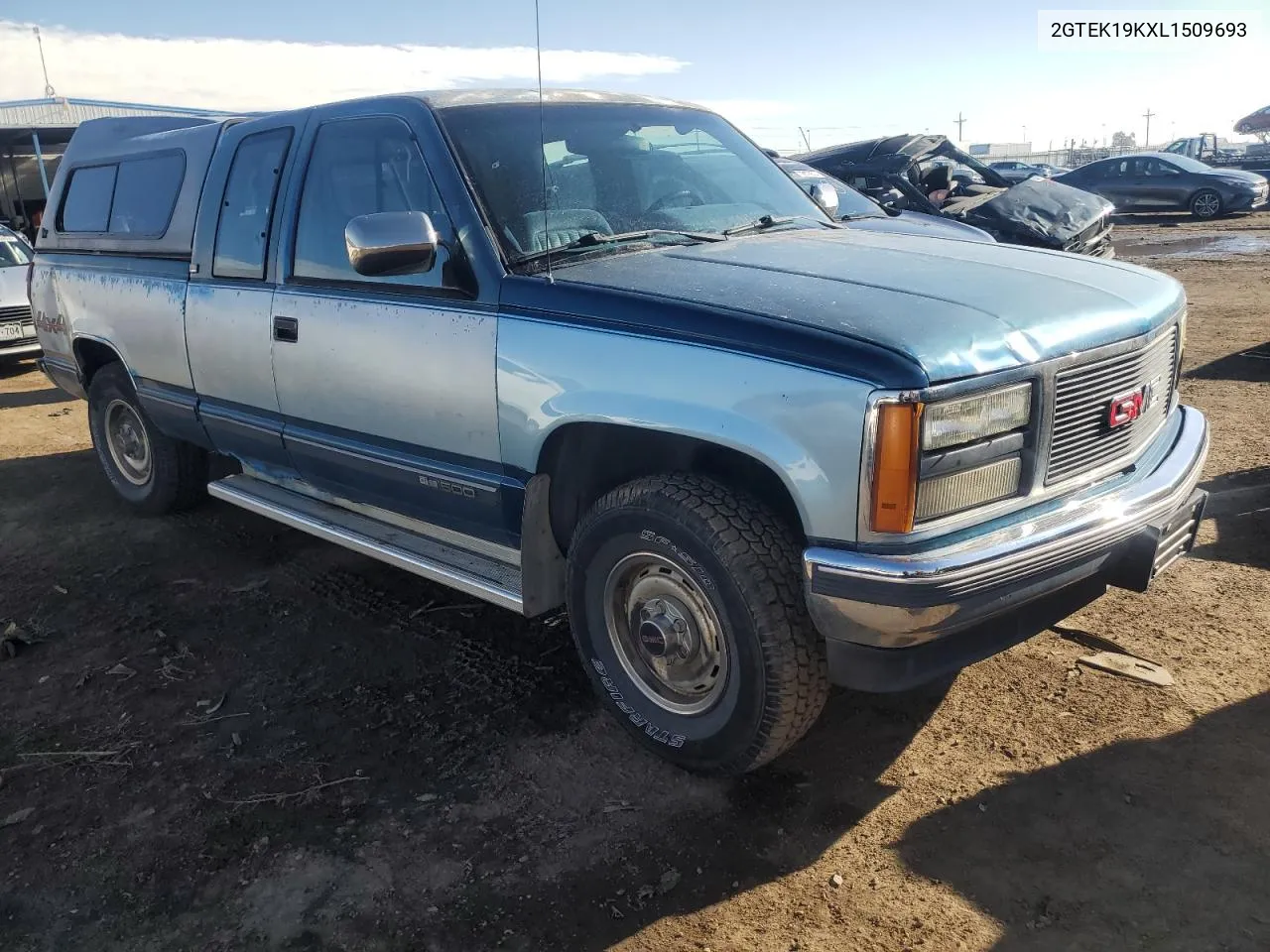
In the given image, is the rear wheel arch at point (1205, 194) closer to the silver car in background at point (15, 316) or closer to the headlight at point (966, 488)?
the silver car in background at point (15, 316)

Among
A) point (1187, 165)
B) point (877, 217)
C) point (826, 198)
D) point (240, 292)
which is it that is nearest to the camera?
point (240, 292)

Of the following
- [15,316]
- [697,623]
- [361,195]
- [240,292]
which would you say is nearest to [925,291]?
[697,623]

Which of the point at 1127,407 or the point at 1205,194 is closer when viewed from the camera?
the point at 1127,407

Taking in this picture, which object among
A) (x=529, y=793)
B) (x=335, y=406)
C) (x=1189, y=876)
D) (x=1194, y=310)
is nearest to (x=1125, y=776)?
(x=1189, y=876)

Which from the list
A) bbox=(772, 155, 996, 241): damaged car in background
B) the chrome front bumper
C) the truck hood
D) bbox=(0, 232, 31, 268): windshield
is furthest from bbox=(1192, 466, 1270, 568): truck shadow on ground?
bbox=(0, 232, 31, 268): windshield

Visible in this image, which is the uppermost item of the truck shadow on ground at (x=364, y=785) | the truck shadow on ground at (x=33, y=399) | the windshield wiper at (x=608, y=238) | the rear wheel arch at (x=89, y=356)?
the windshield wiper at (x=608, y=238)

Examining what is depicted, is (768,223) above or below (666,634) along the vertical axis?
above

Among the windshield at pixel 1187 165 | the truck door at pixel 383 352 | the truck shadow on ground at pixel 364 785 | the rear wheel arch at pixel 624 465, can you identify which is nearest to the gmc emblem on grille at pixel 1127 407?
the rear wheel arch at pixel 624 465

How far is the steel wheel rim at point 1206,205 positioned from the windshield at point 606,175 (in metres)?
21.6

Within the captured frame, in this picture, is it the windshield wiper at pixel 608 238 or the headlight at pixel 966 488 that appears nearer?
the headlight at pixel 966 488

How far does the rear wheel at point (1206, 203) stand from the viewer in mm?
21516

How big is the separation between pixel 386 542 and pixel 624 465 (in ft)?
3.95

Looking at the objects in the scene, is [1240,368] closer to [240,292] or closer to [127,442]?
[240,292]

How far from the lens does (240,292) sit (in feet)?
13.7
